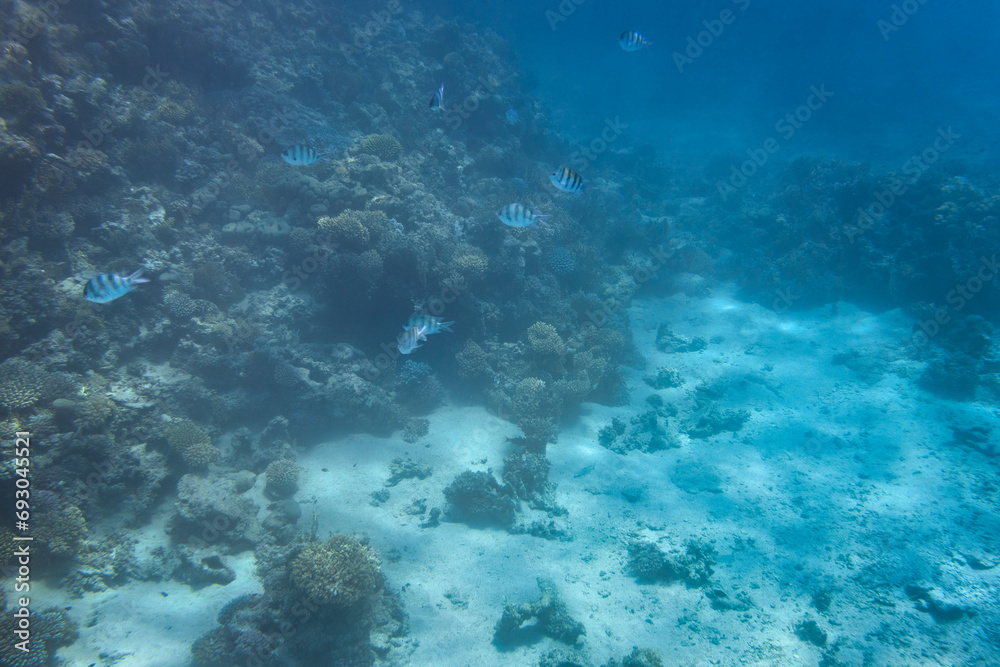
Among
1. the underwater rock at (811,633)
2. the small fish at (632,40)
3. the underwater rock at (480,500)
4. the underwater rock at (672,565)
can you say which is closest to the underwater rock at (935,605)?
the underwater rock at (811,633)

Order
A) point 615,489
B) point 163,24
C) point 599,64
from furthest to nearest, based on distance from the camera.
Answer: point 599,64 → point 163,24 → point 615,489

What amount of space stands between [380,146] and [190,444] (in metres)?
8.26

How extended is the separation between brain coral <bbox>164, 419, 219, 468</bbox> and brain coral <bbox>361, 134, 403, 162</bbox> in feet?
25.3

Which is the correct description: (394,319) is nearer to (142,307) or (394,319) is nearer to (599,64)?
(142,307)

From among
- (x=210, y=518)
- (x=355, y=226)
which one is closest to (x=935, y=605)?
(x=210, y=518)

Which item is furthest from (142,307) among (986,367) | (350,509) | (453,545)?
(986,367)

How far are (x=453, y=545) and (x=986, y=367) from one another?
12285 mm

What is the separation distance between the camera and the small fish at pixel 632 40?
25.7 feet

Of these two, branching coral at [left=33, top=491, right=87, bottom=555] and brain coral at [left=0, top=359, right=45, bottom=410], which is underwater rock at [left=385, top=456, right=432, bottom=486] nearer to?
branching coral at [left=33, top=491, right=87, bottom=555]

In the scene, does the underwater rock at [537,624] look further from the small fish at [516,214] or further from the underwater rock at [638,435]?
the small fish at [516,214]

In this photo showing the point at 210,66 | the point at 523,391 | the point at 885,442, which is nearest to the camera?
the point at 885,442

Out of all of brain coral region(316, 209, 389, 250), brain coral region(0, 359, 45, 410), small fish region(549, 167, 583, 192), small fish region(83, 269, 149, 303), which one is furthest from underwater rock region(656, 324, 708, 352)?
brain coral region(0, 359, 45, 410)

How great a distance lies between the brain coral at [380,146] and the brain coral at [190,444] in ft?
25.3

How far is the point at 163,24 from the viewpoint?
10.6 meters
